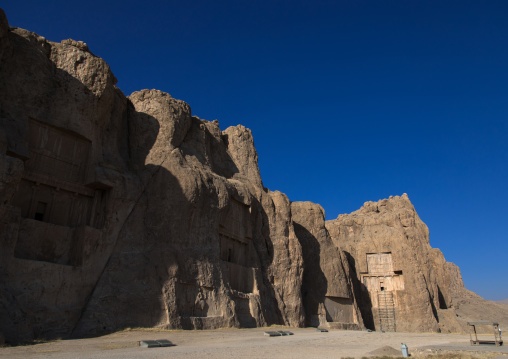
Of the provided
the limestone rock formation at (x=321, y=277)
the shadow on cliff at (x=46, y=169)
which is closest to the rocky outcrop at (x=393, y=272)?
the limestone rock formation at (x=321, y=277)

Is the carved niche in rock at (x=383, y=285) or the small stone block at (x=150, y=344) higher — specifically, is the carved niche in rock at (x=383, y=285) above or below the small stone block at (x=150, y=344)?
above

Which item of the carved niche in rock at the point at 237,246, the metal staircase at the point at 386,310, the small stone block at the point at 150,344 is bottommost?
the small stone block at the point at 150,344

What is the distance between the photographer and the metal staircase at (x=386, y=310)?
41.7 m

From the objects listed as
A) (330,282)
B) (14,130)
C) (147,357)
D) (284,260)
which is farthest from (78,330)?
(330,282)

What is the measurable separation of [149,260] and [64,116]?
8.14 metres

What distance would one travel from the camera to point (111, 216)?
20312 millimetres

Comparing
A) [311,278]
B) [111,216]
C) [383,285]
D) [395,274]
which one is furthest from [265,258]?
[395,274]

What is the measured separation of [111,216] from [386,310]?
32.6 metres

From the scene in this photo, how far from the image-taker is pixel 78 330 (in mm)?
16938

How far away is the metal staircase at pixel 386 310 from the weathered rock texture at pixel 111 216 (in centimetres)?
1490

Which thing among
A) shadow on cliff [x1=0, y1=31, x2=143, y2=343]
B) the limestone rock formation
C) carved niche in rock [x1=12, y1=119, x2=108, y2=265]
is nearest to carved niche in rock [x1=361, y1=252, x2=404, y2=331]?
the limestone rock formation

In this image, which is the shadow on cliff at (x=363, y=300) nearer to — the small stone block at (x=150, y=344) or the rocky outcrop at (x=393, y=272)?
the rocky outcrop at (x=393, y=272)

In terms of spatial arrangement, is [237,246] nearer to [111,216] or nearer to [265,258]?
[265,258]

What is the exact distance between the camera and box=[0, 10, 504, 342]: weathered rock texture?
17.1 m
